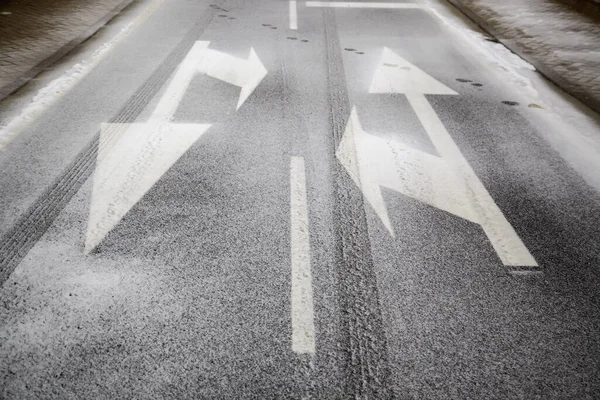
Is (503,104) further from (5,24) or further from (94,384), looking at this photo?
(5,24)

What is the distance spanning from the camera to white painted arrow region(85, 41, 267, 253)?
3.55 m

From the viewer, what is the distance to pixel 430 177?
4.14m

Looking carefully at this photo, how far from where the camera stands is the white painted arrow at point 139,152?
3.55 metres

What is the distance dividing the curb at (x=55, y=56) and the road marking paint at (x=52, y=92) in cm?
37

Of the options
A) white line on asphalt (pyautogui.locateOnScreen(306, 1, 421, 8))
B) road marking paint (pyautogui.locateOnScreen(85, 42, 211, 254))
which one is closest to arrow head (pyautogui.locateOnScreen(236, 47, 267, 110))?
road marking paint (pyautogui.locateOnScreen(85, 42, 211, 254))

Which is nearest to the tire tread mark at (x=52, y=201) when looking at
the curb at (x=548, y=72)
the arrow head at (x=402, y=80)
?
the arrow head at (x=402, y=80)

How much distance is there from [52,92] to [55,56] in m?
1.60

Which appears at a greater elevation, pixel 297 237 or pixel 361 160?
pixel 361 160

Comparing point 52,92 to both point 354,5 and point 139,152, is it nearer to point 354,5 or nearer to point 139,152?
point 139,152

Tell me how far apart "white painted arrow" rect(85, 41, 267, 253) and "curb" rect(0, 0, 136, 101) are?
1.88 meters

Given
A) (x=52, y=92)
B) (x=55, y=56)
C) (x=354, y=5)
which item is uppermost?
(x=354, y=5)

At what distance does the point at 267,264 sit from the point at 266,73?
4.02 meters

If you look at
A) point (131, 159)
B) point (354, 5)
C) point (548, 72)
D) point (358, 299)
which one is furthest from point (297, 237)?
point (354, 5)

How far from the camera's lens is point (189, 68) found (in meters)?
6.38
